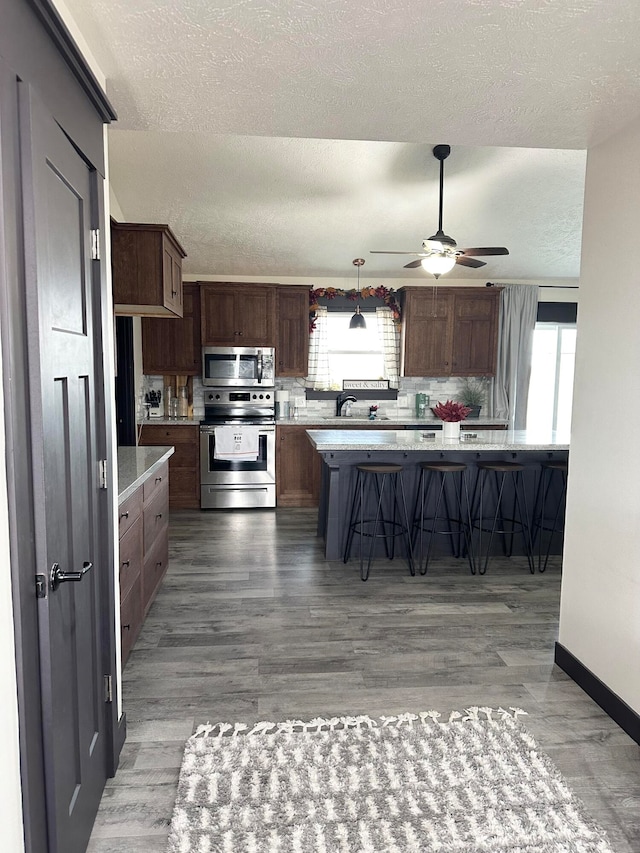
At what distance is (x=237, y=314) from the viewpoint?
605cm

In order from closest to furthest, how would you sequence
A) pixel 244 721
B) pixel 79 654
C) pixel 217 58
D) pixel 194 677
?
pixel 79 654, pixel 217 58, pixel 244 721, pixel 194 677

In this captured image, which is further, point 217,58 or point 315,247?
point 315,247

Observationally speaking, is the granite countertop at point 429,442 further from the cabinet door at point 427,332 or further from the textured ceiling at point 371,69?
the textured ceiling at point 371,69

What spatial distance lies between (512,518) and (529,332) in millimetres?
2903

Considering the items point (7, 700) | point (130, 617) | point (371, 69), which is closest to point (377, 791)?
point (7, 700)

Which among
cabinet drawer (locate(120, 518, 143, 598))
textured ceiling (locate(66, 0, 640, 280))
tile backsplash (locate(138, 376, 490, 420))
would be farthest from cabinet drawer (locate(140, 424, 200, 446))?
cabinet drawer (locate(120, 518, 143, 598))

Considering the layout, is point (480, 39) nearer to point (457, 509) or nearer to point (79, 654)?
point (79, 654)

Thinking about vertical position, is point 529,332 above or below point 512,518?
above

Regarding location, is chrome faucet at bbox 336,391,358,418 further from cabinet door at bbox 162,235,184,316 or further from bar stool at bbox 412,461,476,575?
cabinet door at bbox 162,235,184,316

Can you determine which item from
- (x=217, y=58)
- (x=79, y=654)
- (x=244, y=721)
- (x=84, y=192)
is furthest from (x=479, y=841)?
(x=217, y=58)

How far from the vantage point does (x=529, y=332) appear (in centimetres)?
661

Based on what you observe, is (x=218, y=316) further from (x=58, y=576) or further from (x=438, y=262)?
(x=58, y=576)

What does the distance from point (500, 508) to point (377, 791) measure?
2983 mm

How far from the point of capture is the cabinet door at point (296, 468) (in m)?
6.02
